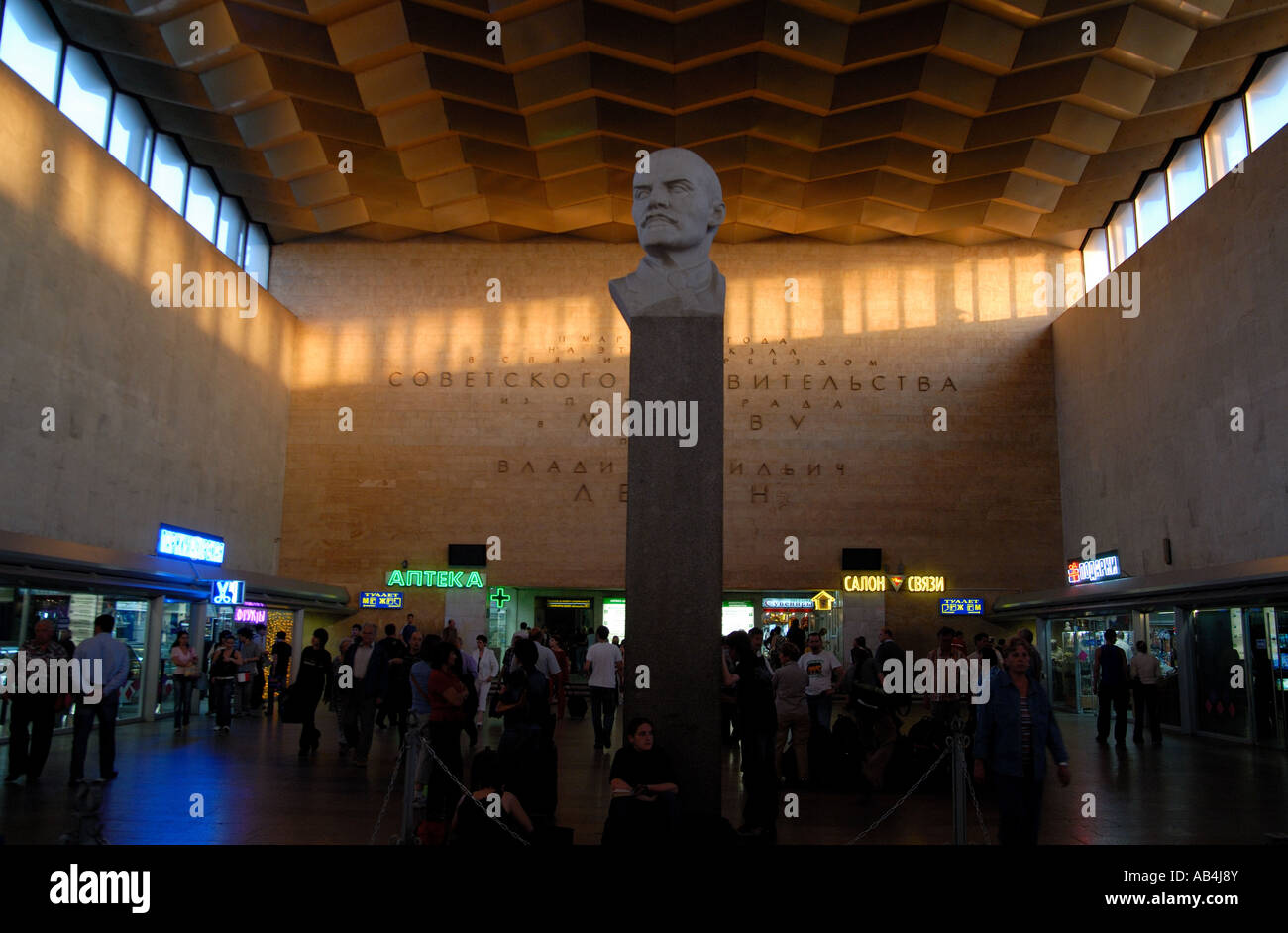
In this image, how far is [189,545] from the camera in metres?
19.4

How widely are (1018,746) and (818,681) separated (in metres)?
5.64

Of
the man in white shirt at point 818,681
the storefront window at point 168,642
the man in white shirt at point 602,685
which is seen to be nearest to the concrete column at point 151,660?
the storefront window at point 168,642

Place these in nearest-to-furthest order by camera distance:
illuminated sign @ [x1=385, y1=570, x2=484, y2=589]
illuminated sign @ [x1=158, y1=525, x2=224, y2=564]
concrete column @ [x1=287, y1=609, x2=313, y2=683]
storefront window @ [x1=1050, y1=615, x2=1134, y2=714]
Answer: illuminated sign @ [x1=158, y1=525, x2=224, y2=564] < storefront window @ [x1=1050, y1=615, x2=1134, y2=714] < concrete column @ [x1=287, y1=609, x2=313, y2=683] < illuminated sign @ [x1=385, y1=570, x2=484, y2=589]

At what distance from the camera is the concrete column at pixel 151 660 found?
16641 millimetres

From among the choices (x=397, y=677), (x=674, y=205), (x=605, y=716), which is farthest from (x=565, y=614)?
(x=674, y=205)

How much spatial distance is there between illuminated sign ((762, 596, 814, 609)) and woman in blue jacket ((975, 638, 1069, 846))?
19085mm

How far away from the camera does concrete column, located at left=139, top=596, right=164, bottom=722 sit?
655 inches

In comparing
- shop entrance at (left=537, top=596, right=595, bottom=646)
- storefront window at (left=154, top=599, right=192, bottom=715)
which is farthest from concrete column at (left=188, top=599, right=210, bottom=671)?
shop entrance at (left=537, top=596, right=595, bottom=646)

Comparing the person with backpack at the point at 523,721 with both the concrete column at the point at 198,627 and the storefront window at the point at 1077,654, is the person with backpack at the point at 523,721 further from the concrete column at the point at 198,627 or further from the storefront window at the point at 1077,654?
the storefront window at the point at 1077,654

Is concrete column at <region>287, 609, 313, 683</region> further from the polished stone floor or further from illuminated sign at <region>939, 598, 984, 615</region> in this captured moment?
illuminated sign at <region>939, 598, 984, 615</region>
